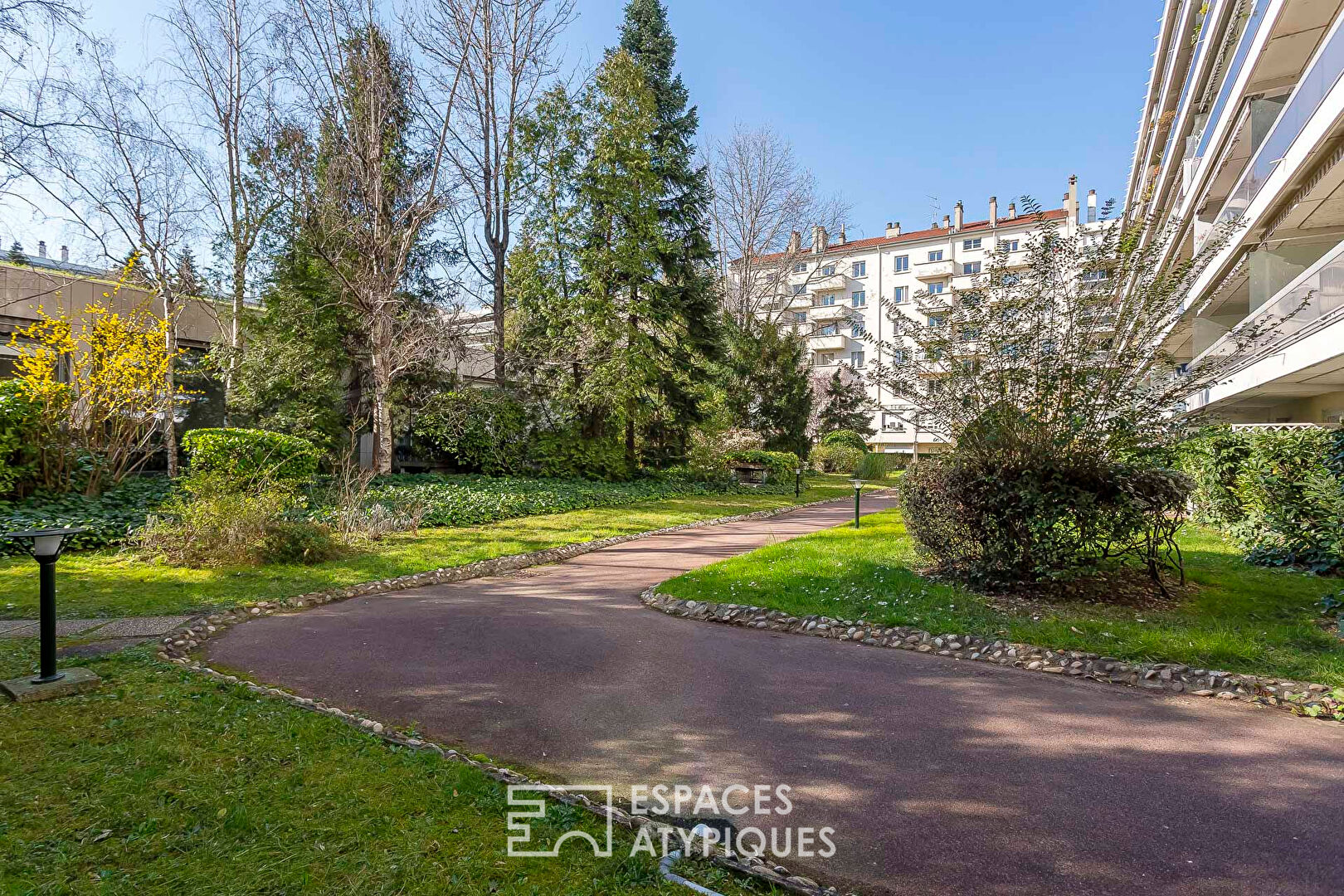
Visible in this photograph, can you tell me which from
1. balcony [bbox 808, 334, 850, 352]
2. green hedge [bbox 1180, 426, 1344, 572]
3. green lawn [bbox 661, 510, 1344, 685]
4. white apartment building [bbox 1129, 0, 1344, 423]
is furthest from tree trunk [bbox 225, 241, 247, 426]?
balcony [bbox 808, 334, 850, 352]

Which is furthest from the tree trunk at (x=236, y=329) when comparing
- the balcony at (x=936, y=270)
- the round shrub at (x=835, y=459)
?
the balcony at (x=936, y=270)

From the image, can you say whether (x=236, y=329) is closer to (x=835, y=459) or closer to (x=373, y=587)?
(x=373, y=587)

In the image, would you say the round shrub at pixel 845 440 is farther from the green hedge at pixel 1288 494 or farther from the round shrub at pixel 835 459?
the green hedge at pixel 1288 494

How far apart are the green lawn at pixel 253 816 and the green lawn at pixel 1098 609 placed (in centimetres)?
416

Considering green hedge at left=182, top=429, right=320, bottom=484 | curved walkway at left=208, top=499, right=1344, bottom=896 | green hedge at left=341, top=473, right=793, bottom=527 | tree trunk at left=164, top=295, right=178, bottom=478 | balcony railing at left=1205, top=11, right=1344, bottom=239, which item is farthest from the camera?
green hedge at left=341, top=473, right=793, bottom=527

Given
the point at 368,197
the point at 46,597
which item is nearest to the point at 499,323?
the point at 368,197

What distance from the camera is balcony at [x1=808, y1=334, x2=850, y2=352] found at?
49969 millimetres

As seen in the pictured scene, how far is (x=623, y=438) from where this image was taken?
20812 mm

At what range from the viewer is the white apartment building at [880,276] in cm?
4656

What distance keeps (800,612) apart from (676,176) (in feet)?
61.0

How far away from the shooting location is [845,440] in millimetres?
33250

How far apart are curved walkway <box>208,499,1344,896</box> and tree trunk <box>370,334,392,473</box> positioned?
9.55 m

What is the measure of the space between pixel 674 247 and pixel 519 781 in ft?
59.6

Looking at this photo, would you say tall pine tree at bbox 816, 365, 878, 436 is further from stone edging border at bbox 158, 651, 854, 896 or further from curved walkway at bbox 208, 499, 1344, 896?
stone edging border at bbox 158, 651, 854, 896
